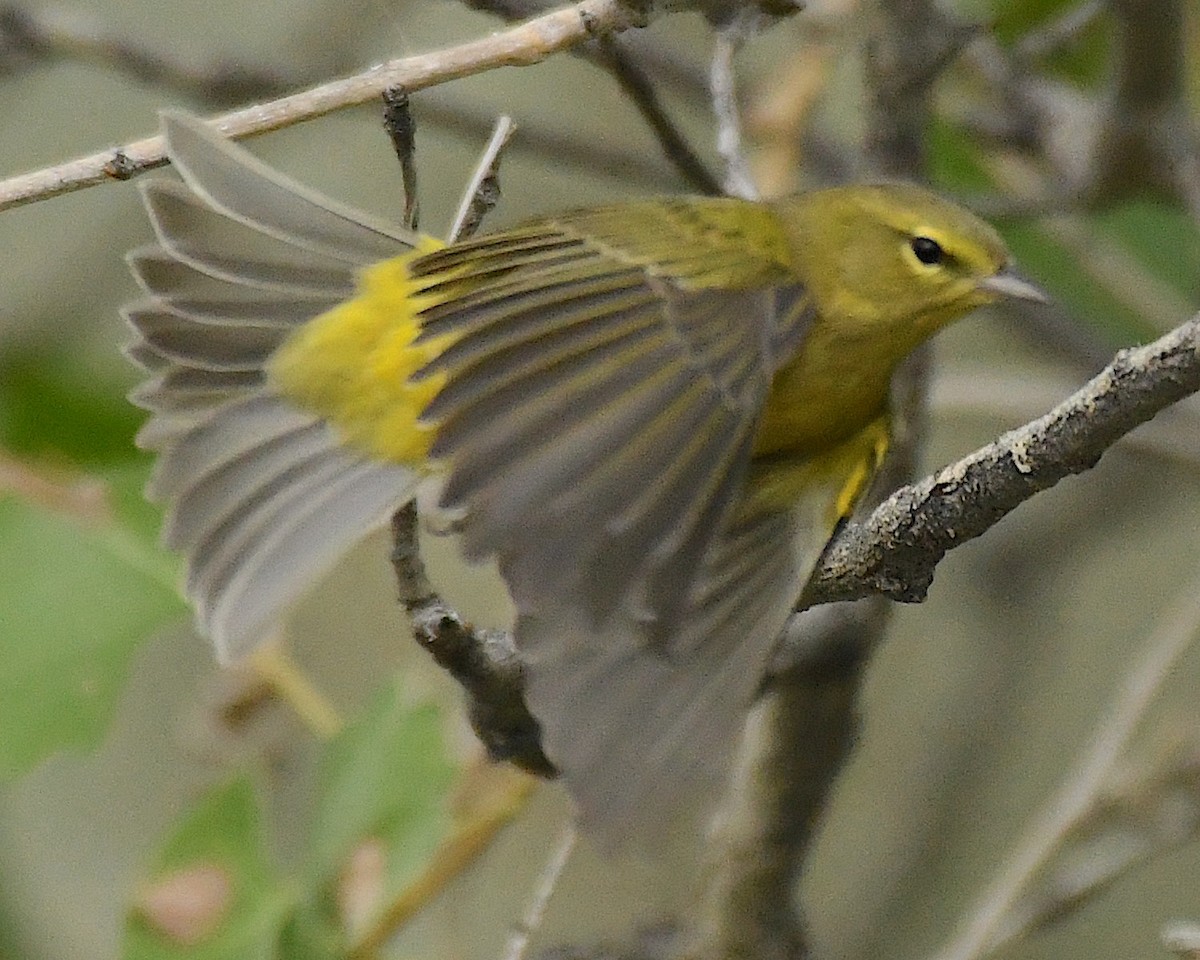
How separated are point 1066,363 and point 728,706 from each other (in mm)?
1038

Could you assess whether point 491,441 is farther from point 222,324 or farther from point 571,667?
point 222,324

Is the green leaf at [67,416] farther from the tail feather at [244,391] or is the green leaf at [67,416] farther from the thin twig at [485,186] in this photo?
the thin twig at [485,186]

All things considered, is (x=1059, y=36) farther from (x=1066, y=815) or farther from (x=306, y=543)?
(x=306, y=543)

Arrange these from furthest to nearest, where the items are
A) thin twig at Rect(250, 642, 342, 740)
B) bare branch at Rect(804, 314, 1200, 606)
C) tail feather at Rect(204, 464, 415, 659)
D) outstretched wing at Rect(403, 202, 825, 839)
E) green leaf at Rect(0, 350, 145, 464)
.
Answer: green leaf at Rect(0, 350, 145, 464) < thin twig at Rect(250, 642, 342, 740) < tail feather at Rect(204, 464, 415, 659) < outstretched wing at Rect(403, 202, 825, 839) < bare branch at Rect(804, 314, 1200, 606)

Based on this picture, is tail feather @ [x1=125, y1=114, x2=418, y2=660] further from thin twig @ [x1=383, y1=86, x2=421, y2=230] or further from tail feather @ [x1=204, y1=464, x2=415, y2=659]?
thin twig @ [x1=383, y1=86, x2=421, y2=230]

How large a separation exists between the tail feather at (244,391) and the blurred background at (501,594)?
0.70ft

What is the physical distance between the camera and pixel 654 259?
1032 millimetres

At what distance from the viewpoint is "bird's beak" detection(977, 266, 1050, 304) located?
1136mm

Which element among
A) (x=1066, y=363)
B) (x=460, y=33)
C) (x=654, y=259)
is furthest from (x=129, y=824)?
(x=654, y=259)

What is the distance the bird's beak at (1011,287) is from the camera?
114 centimetres

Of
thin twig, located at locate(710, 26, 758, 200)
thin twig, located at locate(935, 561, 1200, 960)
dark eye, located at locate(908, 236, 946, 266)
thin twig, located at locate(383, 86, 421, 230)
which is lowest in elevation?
thin twig, located at locate(935, 561, 1200, 960)

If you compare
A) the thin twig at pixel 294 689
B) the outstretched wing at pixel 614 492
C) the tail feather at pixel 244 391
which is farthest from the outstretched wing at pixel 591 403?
the thin twig at pixel 294 689

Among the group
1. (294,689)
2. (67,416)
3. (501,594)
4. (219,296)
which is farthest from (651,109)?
(501,594)

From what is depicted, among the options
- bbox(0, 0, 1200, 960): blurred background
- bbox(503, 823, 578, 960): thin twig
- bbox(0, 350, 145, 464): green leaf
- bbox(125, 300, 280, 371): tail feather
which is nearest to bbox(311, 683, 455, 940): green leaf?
bbox(0, 0, 1200, 960): blurred background
